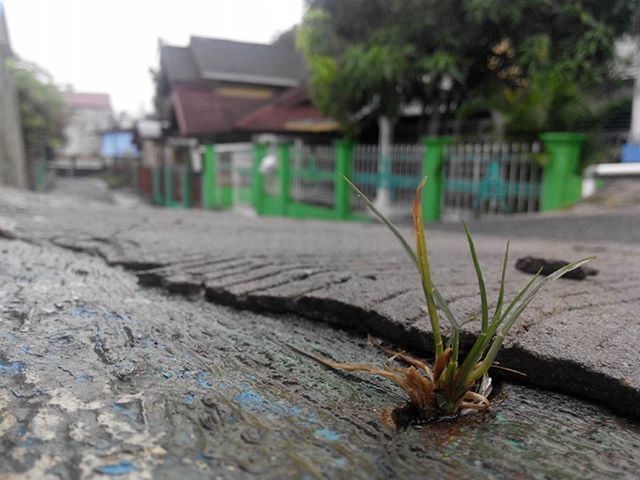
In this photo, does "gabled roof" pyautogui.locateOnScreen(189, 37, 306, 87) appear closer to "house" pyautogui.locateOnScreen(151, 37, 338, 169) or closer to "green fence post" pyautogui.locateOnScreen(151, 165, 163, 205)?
"house" pyautogui.locateOnScreen(151, 37, 338, 169)

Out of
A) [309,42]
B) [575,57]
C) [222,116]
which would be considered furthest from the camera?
[222,116]

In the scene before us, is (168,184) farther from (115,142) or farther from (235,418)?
(115,142)

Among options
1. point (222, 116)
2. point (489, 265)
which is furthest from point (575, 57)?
point (222, 116)

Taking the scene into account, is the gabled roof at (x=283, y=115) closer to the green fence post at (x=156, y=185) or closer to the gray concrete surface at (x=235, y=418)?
the green fence post at (x=156, y=185)

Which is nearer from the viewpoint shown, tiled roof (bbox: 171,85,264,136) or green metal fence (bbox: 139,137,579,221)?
green metal fence (bbox: 139,137,579,221)

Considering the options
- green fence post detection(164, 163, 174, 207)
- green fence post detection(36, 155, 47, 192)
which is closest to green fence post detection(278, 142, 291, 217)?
green fence post detection(164, 163, 174, 207)

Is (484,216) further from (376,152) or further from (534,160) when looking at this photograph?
(376,152)

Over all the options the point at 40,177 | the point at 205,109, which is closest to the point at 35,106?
the point at 40,177

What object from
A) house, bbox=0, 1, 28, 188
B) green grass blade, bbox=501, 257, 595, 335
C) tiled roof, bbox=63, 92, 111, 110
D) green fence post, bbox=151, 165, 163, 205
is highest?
tiled roof, bbox=63, 92, 111, 110
